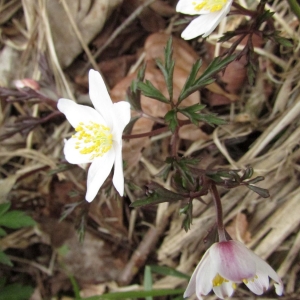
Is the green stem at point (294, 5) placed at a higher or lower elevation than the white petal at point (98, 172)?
lower

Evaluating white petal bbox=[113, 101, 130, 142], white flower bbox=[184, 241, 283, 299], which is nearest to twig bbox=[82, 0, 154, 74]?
white petal bbox=[113, 101, 130, 142]

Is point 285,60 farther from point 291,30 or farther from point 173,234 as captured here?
point 173,234

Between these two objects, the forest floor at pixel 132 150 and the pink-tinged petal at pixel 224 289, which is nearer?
the pink-tinged petal at pixel 224 289

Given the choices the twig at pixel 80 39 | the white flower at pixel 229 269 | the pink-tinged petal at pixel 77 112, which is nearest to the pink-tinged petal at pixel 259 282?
the white flower at pixel 229 269

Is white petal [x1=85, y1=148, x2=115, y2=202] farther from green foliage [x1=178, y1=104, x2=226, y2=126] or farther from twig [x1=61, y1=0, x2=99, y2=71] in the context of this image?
twig [x1=61, y1=0, x2=99, y2=71]

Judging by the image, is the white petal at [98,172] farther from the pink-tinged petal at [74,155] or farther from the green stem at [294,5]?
the green stem at [294,5]

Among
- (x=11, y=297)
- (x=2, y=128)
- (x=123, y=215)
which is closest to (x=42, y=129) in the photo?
(x=2, y=128)

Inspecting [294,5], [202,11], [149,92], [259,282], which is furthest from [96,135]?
[294,5]

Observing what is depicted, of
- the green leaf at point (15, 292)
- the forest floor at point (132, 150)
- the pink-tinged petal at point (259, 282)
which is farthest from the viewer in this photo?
the green leaf at point (15, 292)
